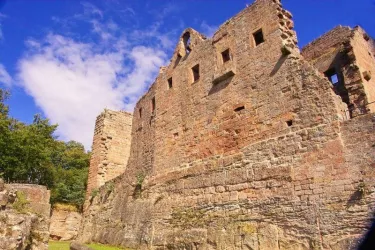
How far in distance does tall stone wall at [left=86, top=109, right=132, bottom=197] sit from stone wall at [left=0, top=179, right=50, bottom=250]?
9.96m

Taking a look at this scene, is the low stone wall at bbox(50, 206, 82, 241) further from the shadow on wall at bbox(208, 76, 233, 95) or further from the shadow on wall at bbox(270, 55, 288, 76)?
the shadow on wall at bbox(270, 55, 288, 76)

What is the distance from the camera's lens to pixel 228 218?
10.2 meters

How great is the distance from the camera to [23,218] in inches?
292

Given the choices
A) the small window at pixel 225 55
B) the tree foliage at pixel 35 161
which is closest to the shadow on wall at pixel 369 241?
the small window at pixel 225 55

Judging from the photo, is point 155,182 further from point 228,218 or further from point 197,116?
point 228,218

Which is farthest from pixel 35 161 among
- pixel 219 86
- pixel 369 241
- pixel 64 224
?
pixel 369 241

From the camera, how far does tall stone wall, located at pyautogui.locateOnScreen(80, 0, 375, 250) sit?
8133 mm

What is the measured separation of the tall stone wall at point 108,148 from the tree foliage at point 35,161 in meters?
9.23

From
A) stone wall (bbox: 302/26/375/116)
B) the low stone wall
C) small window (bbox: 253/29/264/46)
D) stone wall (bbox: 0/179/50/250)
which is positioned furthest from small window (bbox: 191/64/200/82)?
the low stone wall

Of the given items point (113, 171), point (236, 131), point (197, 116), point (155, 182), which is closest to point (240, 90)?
Answer: point (236, 131)

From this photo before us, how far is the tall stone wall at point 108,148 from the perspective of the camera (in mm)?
20516

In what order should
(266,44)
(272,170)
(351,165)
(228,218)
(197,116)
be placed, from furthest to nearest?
(197,116) < (266,44) < (228,218) < (272,170) < (351,165)

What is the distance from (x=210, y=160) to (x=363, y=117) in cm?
540

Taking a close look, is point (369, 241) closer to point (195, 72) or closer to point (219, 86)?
point (219, 86)
